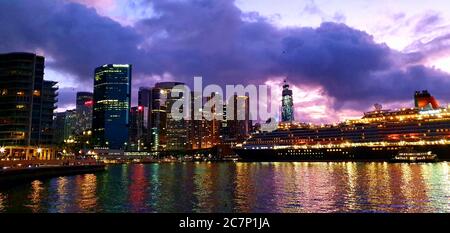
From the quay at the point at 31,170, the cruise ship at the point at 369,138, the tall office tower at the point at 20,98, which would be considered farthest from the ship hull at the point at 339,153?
the tall office tower at the point at 20,98

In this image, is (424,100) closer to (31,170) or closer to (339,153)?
(339,153)

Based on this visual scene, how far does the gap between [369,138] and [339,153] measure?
14.2m

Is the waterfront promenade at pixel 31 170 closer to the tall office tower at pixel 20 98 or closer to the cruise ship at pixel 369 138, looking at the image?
the tall office tower at pixel 20 98

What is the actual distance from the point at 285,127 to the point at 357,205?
158977mm

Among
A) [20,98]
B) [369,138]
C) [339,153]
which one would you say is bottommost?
[339,153]

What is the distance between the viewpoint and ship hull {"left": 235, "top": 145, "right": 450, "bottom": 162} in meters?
150

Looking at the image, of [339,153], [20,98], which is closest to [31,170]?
[20,98]

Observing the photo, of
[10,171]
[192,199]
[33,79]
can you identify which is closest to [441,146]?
[192,199]

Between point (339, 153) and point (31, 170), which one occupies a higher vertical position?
point (339, 153)

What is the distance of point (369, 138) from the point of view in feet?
544

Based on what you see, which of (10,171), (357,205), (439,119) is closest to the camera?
(357,205)

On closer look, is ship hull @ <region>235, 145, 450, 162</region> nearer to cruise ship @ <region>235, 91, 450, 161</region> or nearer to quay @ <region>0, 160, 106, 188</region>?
cruise ship @ <region>235, 91, 450, 161</region>
